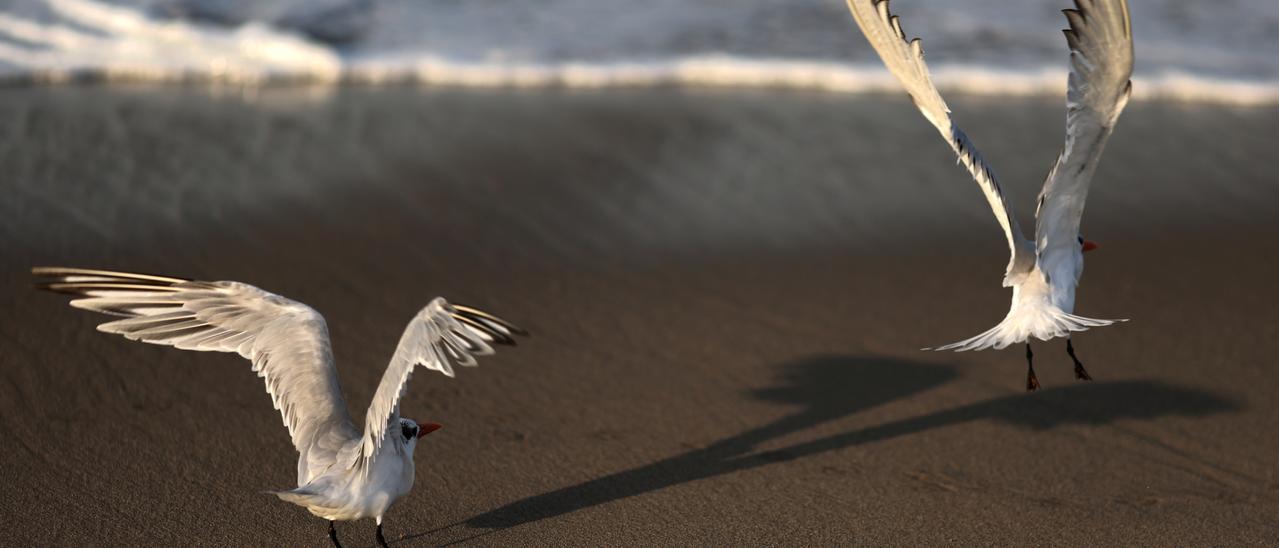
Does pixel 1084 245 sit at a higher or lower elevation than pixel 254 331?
higher

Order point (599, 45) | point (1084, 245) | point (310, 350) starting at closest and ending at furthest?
1. point (310, 350)
2. point (1084, 245)
3. point (599, 45)

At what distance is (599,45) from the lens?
31.5ft

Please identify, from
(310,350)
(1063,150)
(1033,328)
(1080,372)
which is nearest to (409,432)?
(310,350)

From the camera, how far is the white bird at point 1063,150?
14.8 feet

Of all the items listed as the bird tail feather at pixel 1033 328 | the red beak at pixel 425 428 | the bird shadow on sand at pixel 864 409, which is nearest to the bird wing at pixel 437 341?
the red beak at pixel 425 428

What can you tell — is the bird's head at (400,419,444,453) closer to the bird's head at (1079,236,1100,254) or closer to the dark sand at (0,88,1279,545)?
the dark sand at (0,88,1279,545)

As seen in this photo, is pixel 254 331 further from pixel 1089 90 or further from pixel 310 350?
pixel 1089 90

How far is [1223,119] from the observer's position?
8.73 m

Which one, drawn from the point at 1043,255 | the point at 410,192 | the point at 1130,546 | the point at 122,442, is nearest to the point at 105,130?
the point at 410,192

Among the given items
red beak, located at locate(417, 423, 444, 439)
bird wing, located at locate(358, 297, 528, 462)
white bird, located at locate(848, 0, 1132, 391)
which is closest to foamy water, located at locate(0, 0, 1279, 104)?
white bird, located at locate(848, 0, 1132, 391)

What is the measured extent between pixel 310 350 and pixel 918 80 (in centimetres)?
222

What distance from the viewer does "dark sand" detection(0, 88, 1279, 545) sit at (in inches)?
174

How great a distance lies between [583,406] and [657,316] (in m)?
0.90

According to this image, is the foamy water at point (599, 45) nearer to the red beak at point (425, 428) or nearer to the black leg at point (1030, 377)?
the black leg at point (1030, 377)
